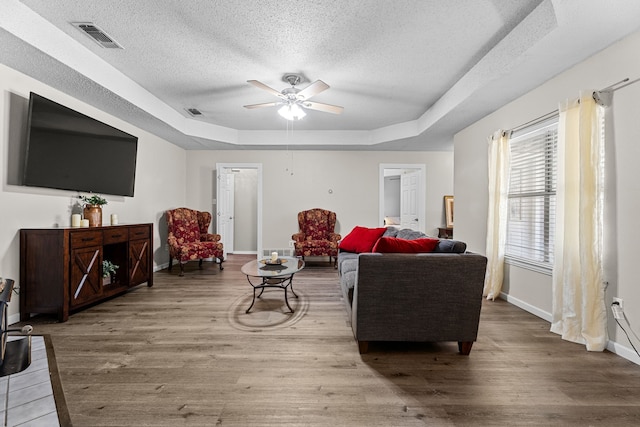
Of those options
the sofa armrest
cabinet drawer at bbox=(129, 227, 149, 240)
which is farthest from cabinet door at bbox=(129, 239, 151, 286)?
the sofa armrest

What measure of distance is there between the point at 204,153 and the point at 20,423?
5.73 m

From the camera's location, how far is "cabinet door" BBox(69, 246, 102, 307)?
274cm

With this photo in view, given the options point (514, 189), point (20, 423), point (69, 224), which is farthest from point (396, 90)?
point (69, 224)

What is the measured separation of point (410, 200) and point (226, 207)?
165 inches

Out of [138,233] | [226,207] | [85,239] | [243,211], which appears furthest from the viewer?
[243,211]

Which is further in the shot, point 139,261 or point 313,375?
point 139,261

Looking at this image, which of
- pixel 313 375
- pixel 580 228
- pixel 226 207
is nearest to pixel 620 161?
pixel 580 228

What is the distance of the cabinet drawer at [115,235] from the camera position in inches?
125

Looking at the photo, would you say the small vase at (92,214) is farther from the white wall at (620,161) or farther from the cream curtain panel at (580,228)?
the white wall at (620,161)

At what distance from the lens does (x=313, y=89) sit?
295 centimetres

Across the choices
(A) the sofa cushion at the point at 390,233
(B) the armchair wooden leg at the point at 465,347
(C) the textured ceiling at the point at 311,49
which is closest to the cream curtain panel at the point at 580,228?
(C) the textured ceiling at the point at 311,49

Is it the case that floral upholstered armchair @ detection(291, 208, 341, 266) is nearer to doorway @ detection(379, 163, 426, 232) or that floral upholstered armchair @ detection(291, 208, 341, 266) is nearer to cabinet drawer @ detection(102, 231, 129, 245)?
doorway @ detection(379, 163, 426, 232)

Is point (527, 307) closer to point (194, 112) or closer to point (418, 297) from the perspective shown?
point (418, 297)

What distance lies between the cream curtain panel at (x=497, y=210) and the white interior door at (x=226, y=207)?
190 inches
